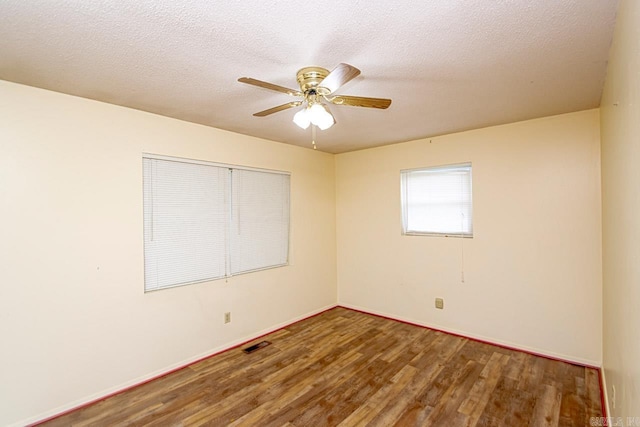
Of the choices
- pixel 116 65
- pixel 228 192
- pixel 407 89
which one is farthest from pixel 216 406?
pixel 407 89

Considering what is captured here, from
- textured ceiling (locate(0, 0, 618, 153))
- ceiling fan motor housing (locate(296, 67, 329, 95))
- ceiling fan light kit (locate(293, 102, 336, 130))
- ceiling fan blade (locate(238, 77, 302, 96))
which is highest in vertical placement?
textured ceiling (locate(0, 0, 618, 153))

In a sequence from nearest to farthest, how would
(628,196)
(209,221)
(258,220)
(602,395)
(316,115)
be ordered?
(628,196) < (316,115) < (602,395) < (209,221) < (258,220)

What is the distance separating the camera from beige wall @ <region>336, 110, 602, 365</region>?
2896 millimetres

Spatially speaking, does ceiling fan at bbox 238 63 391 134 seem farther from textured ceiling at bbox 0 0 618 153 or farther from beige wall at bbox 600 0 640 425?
beige wall at bbox 600 0 640 425

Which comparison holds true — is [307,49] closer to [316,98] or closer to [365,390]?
[316,98]

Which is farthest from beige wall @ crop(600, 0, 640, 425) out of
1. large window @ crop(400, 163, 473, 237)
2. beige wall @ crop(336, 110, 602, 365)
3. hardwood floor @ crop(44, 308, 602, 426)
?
large window @ crop(400, 163, 473, 237)

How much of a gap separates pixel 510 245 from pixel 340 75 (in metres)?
2.79

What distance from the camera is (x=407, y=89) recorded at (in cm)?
234

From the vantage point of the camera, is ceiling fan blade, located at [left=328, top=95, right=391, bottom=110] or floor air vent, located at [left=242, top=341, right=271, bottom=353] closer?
ceiling fan blade, located at [left=328, top=95, right=391, bottom=110]

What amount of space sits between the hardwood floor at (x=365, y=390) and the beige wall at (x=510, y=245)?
1.15 ft

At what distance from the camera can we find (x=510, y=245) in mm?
3295

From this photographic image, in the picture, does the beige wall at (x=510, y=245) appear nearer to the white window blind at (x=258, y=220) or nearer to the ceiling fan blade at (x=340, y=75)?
the white window blind at (x=258, y=220)

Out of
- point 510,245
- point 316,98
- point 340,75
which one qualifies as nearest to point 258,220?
point 316,98

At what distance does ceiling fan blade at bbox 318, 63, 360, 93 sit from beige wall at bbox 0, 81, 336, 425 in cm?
196
